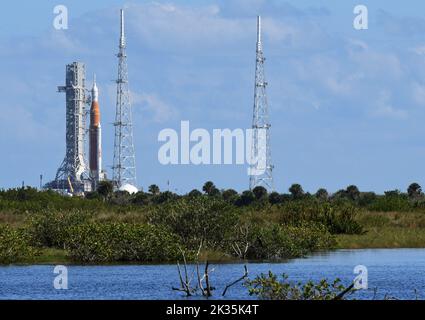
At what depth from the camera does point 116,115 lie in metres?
134

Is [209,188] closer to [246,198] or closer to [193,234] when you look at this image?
[246,198]

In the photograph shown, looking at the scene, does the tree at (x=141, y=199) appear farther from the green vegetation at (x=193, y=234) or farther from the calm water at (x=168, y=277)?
the calm water at (x=168, y=277)

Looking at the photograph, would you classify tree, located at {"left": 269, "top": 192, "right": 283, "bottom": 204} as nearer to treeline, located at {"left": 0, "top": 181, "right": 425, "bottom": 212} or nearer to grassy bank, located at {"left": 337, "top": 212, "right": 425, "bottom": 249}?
treeline, located at {"left": 0, "top": 181, "right": 425, "bottom": 212}

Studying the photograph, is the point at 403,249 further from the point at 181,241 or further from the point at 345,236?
the point at 181,241

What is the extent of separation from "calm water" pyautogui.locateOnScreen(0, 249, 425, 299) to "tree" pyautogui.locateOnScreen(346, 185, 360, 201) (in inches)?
2916

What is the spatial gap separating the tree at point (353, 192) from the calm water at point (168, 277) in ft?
243

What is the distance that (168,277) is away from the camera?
171 ft

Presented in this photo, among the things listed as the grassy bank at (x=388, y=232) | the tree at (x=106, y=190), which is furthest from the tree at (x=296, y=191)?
the grassy bank at (x=388, y=232)

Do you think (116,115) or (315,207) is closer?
(315,207)

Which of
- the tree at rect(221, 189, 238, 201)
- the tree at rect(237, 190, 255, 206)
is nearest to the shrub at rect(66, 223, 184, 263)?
the tree at rect(237, 190, 255, 206)

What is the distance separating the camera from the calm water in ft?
148

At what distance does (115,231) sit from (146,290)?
43.0 feet
